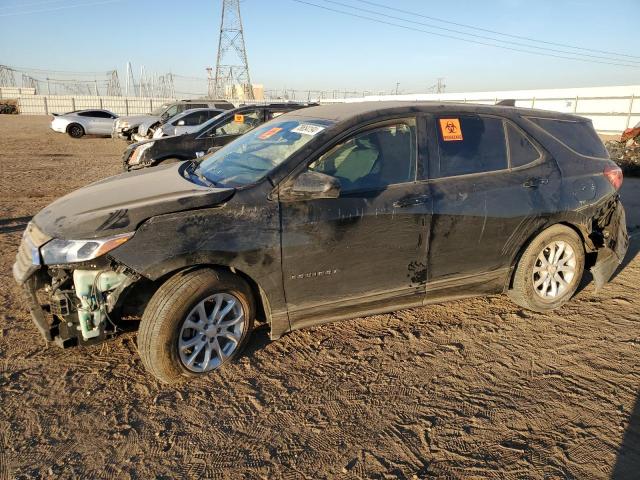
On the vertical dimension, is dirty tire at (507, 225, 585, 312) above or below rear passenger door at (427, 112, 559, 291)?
below

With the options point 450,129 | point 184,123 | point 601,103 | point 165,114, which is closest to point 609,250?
point 450,129

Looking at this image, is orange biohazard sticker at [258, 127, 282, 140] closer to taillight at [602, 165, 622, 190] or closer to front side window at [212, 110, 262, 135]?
taillight at [602, 165, 622, 190]

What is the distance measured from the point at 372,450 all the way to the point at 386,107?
2461 millimetres

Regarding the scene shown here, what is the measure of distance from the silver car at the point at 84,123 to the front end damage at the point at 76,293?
22500 mm

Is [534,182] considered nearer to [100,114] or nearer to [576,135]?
[576,135]

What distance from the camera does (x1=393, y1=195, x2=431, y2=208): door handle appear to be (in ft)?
11.5

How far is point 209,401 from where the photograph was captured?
2979 millimetres

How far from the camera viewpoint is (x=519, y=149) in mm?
4094

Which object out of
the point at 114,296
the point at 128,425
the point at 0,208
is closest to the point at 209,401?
the point at 128,425

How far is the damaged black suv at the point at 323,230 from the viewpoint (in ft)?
9.76

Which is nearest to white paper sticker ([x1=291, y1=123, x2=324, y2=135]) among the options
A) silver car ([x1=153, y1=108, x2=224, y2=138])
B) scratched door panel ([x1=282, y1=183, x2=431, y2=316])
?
scratched door panel ([x1=282, y1=183, x2=431, y2=316])

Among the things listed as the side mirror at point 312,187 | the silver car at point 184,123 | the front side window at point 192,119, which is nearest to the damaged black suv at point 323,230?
the side mirror at point 312,187

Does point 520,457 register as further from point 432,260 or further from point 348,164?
point 348,164

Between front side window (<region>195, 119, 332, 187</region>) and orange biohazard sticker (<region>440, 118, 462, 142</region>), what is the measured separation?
928 mm
